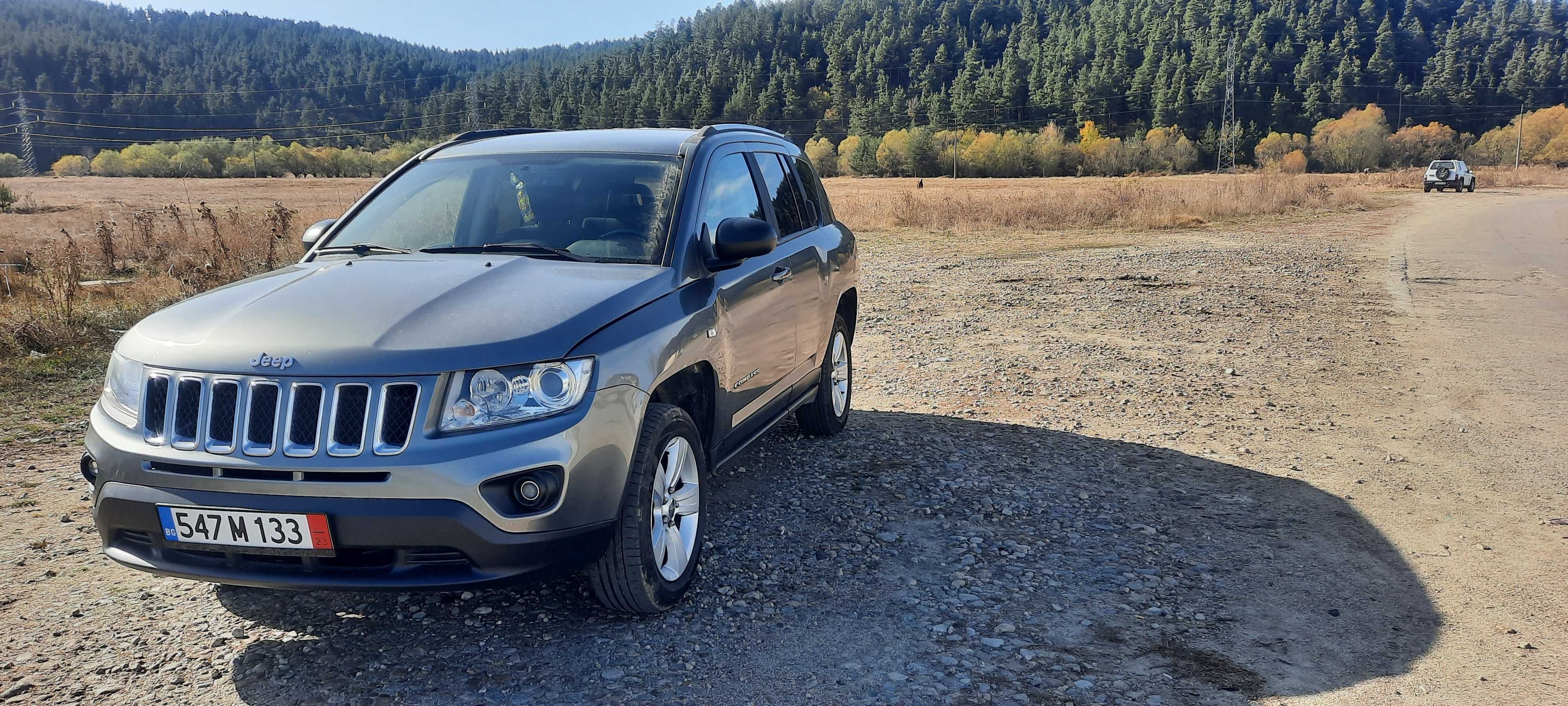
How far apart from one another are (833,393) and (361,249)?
2945mm

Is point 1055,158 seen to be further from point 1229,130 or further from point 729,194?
point 729,194

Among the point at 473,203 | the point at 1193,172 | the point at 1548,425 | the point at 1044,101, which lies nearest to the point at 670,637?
the point at 473,203

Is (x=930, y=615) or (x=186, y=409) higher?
(x=186, y=409)

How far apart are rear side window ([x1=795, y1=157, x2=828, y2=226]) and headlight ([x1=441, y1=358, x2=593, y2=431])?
3057mm

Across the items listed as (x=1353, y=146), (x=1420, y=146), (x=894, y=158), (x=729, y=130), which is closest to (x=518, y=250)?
(x=729, y=130)

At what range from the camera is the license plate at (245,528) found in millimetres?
2887

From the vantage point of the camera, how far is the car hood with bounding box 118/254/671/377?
300cm

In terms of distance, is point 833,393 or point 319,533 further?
point 833,393

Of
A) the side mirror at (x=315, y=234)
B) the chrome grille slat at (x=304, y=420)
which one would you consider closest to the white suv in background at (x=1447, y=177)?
the side mirror at (x=315, y=234)

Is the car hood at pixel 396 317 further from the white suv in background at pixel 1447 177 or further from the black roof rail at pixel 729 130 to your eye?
the white suv in background at pixel 1447 177

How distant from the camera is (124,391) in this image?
3.25 metres

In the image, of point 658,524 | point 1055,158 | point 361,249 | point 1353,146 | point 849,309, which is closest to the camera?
point 658,524

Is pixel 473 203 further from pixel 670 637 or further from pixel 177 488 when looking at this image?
pixel 670 637

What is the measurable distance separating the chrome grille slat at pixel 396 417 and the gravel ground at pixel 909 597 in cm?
53
